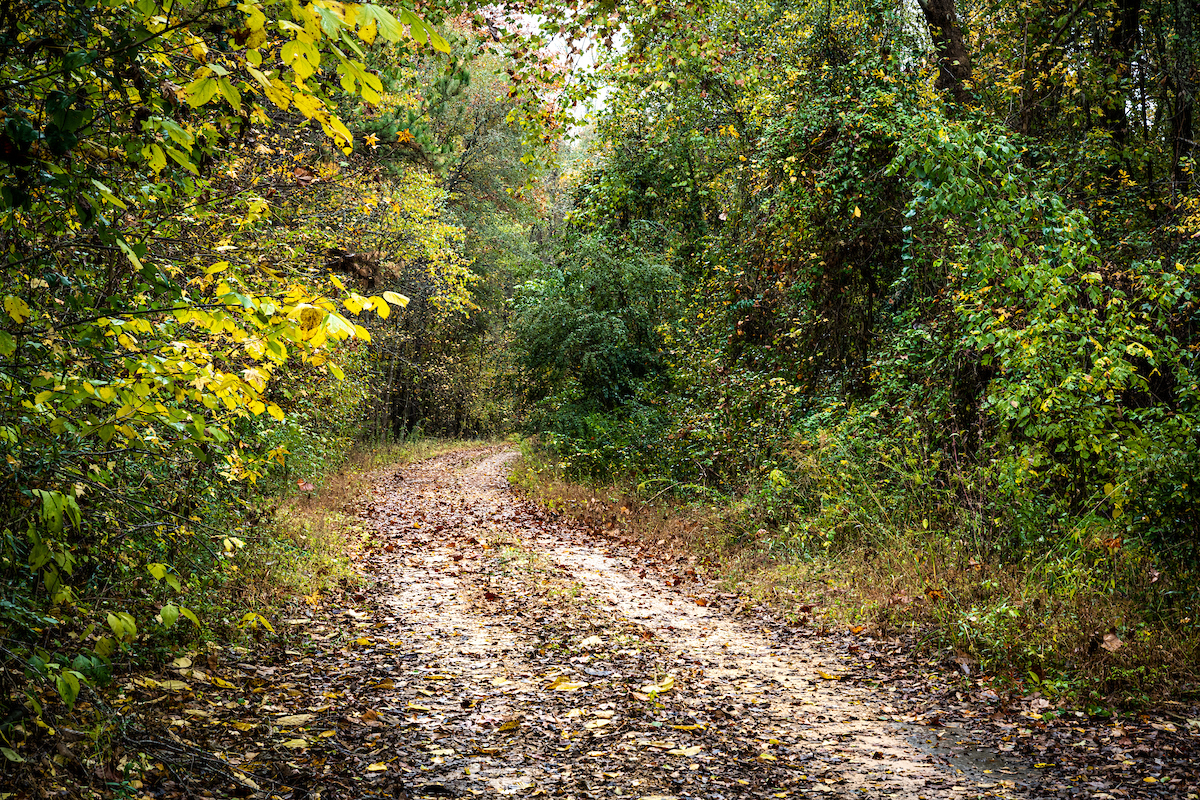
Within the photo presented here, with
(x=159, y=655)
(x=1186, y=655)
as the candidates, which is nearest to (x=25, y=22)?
(x=159, y=655)

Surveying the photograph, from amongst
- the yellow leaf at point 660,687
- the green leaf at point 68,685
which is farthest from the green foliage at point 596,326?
the green leaf at point 68,685

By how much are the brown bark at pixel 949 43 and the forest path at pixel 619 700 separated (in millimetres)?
7264

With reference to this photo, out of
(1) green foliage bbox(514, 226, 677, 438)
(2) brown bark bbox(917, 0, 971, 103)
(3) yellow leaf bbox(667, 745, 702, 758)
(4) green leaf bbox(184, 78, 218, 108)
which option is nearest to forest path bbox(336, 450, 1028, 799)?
(3) yellow leaf bbox(667, 745, 702, 758)

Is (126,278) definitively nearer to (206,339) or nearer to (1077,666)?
(206,339)

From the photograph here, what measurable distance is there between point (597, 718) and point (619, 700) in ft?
1.10

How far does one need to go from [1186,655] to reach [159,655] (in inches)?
270

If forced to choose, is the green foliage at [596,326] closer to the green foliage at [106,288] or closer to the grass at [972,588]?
the grass at [972,588]

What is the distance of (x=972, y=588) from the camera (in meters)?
6.41

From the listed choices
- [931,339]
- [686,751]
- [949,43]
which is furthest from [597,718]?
[949,43]

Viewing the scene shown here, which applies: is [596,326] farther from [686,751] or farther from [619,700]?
[686,751]

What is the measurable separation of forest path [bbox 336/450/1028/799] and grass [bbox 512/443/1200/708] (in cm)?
77

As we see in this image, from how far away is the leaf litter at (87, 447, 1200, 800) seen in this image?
3.94m

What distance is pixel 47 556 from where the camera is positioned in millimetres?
2385

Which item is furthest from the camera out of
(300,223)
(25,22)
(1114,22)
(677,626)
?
(1114,22)
